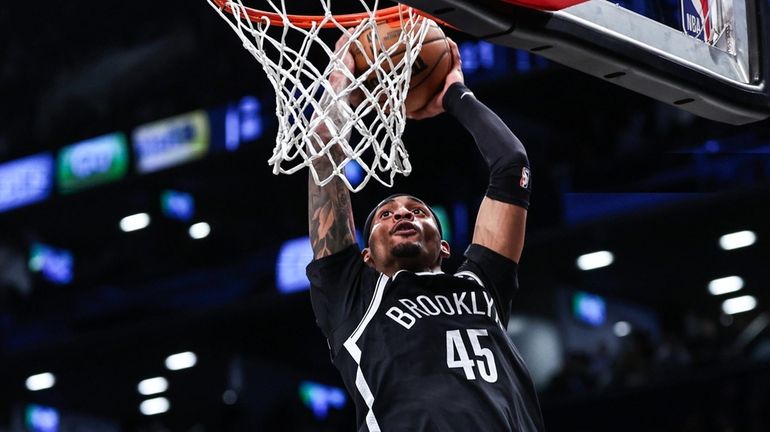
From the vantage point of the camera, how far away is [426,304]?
334 centimetres

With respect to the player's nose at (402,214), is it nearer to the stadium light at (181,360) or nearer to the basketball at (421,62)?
the basketball at (421,62)

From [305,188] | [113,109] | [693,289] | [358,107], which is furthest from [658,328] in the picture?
[358,107]

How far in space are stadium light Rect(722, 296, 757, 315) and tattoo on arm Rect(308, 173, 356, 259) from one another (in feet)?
30.8

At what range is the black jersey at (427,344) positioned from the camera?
310 centimetres

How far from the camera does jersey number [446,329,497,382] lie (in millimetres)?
3178

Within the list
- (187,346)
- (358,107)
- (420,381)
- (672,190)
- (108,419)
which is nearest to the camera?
(420,381)

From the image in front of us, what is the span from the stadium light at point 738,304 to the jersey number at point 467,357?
952 cm

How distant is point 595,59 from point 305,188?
9.49 meters

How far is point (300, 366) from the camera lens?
14.2m

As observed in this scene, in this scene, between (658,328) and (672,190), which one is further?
(658,328)

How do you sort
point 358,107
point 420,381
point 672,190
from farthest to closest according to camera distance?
point 672,190 → point 358,107 → point 420,381

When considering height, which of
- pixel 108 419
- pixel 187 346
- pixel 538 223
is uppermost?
pixel 538 223

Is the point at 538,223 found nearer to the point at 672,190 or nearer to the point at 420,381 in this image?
the point at 672,190

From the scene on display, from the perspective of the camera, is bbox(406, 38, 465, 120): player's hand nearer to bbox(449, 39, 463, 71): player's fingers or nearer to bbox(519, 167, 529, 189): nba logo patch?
bbox(449, 39, 463, 71): player's fingers
